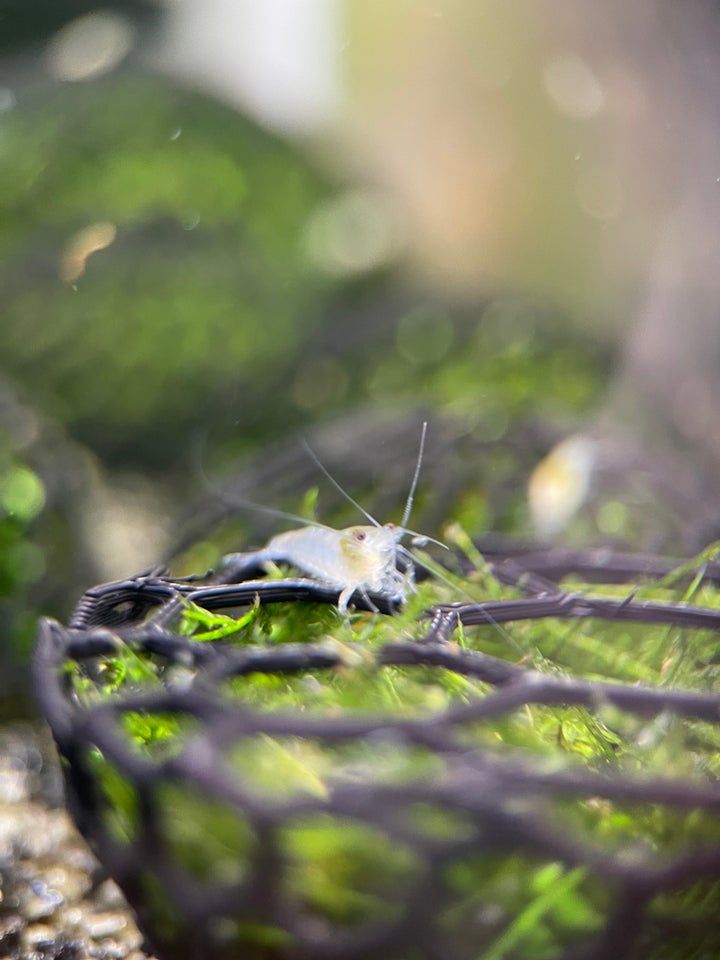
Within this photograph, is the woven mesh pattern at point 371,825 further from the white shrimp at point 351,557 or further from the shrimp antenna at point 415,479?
the shrimp antenna at point 415,479

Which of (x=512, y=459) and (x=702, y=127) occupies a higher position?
(x=702, y=127)

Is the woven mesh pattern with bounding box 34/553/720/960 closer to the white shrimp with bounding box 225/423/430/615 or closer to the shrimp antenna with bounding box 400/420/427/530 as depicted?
the white shrimp with bounding box 225/423/430/615

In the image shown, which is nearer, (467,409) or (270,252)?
(467,409)

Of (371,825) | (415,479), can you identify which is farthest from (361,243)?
(371,825)

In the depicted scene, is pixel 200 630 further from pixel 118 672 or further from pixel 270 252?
pixel 270 252

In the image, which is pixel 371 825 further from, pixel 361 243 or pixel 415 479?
pixel 361 243

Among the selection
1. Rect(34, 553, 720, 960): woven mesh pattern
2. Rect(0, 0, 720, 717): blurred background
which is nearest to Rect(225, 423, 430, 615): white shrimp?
Rect(34, 553, 720, 960): woven mesh pattern

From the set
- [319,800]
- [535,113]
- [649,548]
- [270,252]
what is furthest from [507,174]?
[319,800]

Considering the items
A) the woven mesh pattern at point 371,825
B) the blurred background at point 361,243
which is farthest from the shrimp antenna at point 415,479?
the woven mesh pattern at point 371,825
